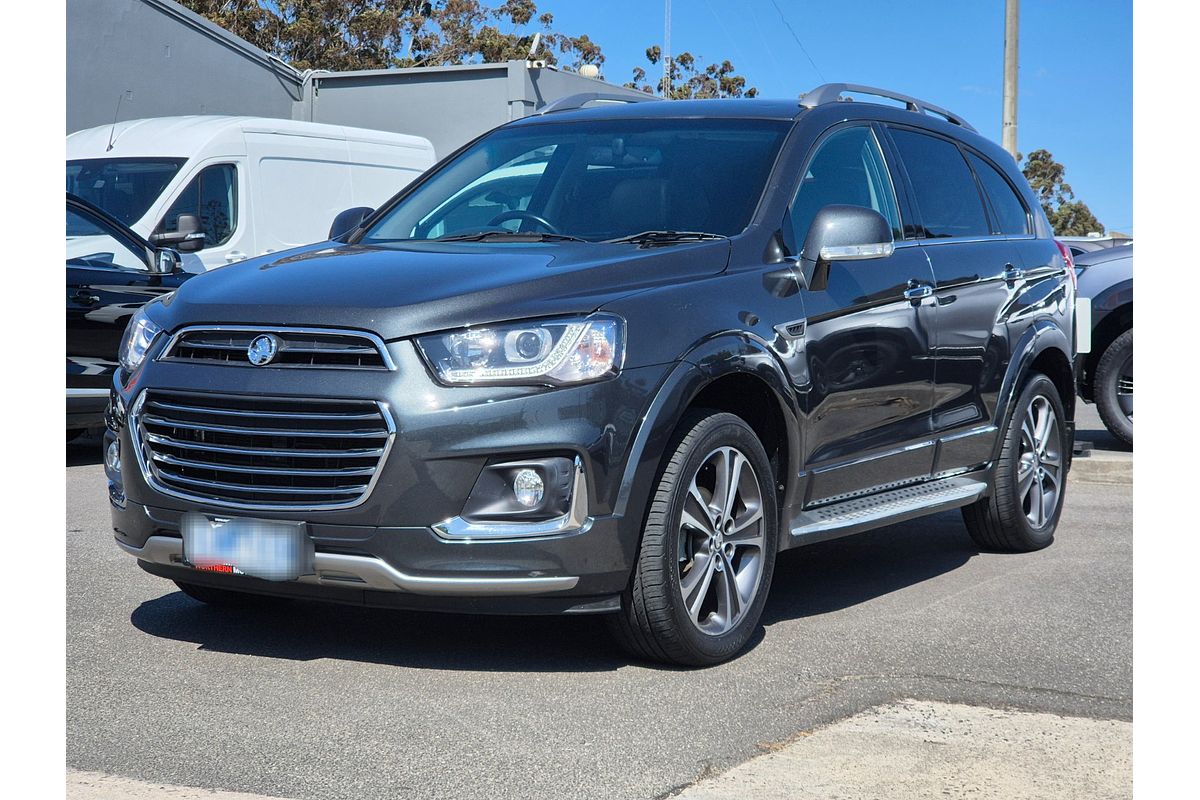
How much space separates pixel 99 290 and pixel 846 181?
5.52 m

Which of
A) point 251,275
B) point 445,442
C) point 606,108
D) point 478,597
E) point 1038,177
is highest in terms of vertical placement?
point 1038,177

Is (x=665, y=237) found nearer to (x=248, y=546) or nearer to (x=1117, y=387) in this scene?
(x=248, y=546)

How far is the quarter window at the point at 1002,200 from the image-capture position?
712 cm

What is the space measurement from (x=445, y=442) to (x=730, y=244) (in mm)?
1390

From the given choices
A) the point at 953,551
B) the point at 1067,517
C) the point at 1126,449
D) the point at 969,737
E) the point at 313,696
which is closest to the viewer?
the point at 969,737

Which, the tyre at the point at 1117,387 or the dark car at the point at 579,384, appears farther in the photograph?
the tyre at the point at 1117,387

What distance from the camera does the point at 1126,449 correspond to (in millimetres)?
10922

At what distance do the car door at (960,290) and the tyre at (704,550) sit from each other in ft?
4.64

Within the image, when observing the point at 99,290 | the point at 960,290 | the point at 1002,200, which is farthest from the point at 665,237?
the point at 99,290

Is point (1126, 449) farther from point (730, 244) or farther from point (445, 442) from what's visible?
point (445, 442)

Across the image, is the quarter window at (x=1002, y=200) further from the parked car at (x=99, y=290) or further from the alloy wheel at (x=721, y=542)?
the parked car at (x=99, y=290)

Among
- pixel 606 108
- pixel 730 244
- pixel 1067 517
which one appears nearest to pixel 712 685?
pixel 730 244

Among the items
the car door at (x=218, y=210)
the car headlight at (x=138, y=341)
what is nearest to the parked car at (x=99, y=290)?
the car door at (x=218, y=210)

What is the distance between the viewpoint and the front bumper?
4.24 metres
